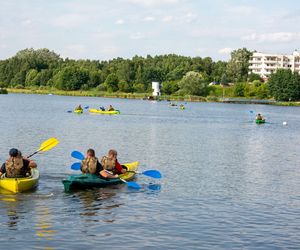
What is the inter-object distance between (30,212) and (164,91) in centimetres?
13657

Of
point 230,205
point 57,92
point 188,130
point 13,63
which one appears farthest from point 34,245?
point 13,63

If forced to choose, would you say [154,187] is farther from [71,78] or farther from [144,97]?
[71,78]

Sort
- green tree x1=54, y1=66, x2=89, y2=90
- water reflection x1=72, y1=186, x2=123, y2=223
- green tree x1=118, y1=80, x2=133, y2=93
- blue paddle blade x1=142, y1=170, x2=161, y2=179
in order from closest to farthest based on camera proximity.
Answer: water reflection x1=72, y1=186, x2=123, y2=223
blue paddle blade x1=142, y1=170, x2=161, y2=179
green tree x1=118, y1=80, x2=133, y2=93
green tree x1=54, y1=66, x2=89, y2=90

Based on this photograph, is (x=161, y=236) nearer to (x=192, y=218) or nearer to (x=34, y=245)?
(x=192, y=218)

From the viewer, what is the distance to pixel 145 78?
166 meters

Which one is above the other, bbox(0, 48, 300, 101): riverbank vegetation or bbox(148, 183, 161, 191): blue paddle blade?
bbox(0, 48, 300, 101): riverbank vegetation

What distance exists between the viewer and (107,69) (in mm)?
173000

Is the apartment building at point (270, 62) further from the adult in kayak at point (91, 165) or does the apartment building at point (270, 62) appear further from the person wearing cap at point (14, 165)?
Result: the person wearing cap at point (14, 165)

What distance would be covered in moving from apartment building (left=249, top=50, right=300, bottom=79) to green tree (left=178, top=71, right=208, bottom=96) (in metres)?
37.2

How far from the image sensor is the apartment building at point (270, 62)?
595ft

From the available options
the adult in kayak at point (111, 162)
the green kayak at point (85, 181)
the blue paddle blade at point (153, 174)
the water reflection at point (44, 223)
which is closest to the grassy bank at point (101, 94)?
the blue paddle blade at point (153, 174)

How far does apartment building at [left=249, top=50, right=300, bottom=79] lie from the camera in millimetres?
181500

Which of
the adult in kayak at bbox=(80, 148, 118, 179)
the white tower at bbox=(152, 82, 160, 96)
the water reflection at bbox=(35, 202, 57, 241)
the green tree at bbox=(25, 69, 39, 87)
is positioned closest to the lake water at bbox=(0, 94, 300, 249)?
the water reflection at bbox=(35, 202, 57, 241)

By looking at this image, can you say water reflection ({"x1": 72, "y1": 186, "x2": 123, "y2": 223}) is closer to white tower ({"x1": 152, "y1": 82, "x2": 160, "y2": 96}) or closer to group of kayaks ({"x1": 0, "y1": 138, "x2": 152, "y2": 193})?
group of kayaks ({"x1": 0, "y1": 138, "x2": 152, "y2": 193})
